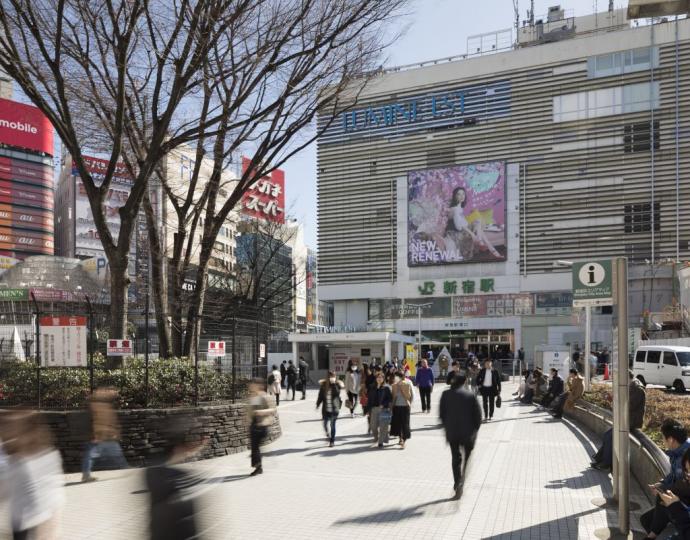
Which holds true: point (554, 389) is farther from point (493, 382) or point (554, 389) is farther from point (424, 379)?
point (424, 379)

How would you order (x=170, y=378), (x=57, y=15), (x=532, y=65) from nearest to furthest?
(x=57, y=15), (x=170, y=378), (x=532, y=65)

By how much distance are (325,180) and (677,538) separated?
59915 millimetres

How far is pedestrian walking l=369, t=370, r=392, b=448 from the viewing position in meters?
13.3

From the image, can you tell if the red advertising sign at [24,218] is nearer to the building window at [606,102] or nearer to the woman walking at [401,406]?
the building window at [606,102]

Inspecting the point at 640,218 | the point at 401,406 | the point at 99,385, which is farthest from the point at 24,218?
the point at 401,406

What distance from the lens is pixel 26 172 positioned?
321 ft

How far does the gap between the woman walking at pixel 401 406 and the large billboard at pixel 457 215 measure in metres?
45.5

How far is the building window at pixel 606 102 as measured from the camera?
52688 millimetres

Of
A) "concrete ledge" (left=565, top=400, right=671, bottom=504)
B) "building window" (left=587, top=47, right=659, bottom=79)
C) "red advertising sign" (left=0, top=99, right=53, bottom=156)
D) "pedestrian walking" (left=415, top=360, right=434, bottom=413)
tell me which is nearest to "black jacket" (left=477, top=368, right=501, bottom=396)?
"pedestrian walking" (left=415, top=360, right=434, bottom=413)

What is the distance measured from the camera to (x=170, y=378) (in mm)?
12688

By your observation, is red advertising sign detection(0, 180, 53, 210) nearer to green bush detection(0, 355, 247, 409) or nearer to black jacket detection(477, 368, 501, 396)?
black jacket detection(477, 368, 501, 396)

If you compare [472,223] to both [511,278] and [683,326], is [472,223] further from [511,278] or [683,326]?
[683,326]

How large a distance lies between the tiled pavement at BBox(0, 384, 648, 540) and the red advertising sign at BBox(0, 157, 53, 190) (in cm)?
9522

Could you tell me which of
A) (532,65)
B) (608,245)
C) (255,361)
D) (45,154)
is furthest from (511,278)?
(45,154)
